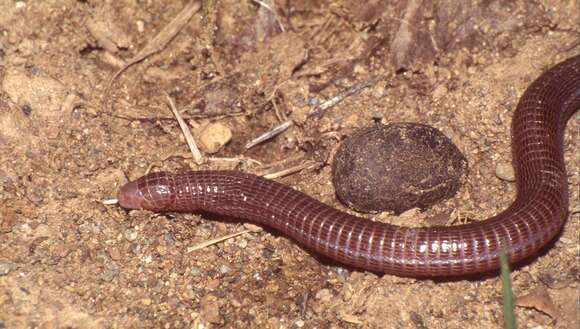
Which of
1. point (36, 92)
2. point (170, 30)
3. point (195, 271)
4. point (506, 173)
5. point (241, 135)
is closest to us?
point (195, 271)

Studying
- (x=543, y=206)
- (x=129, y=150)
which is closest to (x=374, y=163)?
(x=543, y=206)

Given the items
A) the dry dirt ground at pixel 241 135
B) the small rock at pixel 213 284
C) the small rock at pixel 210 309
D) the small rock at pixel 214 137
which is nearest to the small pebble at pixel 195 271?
the dry dirt ground at pixel 241 135

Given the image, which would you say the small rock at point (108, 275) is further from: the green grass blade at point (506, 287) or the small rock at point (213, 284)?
the green grass blade at point (506, 287)

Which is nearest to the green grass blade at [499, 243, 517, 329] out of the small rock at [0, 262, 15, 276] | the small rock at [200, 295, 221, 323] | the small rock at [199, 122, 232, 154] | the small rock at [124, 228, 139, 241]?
the small rock at [200, 295, 221, 323]

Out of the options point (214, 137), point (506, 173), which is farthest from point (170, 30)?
point (506, 173)

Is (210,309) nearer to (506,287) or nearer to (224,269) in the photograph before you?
(224,269)

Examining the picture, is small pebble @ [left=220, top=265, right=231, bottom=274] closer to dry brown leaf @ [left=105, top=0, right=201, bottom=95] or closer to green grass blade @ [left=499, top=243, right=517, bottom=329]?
dry brown leaf @ [left=105, top=0, right=201, bottom=95]
